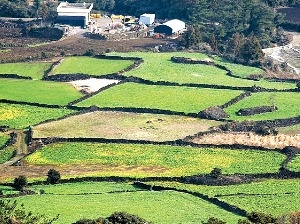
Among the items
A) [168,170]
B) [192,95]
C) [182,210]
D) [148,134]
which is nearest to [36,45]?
[192,95]

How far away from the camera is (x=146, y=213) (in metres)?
65.6

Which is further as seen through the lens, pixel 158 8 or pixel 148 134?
pixel 158 8

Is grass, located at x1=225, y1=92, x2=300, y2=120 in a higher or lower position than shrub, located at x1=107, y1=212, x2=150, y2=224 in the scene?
lower

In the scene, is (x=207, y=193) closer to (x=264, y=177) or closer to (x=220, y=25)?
(x=264, y=177)

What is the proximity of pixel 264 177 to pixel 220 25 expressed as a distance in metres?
76.5

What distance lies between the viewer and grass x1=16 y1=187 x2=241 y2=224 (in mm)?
64500

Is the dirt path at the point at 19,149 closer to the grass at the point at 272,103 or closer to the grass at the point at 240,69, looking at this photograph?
the grass at the point at 272,103

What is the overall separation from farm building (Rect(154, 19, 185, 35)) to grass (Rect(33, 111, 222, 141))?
53.9 metres

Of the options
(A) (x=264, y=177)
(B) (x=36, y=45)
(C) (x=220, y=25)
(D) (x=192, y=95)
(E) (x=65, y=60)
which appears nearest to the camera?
(A) (x=264, y=177)

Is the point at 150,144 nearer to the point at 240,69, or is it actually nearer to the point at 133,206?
the point at 133,206

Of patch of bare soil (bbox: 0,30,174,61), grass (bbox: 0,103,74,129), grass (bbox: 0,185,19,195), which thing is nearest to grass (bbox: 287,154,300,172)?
grass (bbox: 0,185,19,195)

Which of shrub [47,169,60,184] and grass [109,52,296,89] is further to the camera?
grass [109,52,296,89]

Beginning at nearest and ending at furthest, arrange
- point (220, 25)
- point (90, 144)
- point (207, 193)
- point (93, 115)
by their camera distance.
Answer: point (207, 193) → point (90, 144) → point (93, 115) → point (220, 25)

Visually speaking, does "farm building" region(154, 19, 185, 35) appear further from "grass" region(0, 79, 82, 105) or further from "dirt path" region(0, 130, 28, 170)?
"dirt path" region(0, 130, 28, 170)
